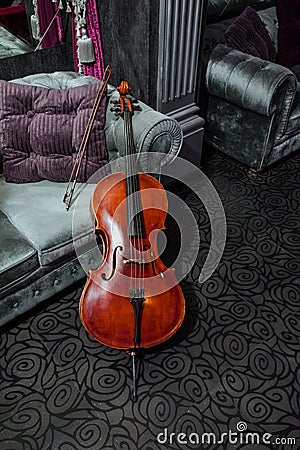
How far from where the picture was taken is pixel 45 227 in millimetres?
1753

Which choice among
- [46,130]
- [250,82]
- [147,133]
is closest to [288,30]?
[250,82]

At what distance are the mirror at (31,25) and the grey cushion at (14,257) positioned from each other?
87 centimetres

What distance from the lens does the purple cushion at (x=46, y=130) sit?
1.88 metres

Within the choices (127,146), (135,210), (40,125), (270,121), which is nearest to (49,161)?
(40,125)

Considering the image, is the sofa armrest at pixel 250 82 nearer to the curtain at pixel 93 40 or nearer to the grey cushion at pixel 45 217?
the curtain at pixel 93 40

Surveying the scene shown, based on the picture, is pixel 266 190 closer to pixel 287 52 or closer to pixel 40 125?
pixel 287 52

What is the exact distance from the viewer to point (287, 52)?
2.94 meters

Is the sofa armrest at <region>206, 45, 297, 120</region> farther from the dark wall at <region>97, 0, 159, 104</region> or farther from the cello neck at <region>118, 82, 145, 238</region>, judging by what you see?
the cello neck at <region>118, 82, 145, 238</region>

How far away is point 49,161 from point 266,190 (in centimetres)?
129

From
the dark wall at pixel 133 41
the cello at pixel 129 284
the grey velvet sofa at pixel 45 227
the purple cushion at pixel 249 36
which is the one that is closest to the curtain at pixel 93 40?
the dark wall at pixel 133 41

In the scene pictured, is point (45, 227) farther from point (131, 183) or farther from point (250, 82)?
point (250, 82)

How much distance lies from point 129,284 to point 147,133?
0.67m

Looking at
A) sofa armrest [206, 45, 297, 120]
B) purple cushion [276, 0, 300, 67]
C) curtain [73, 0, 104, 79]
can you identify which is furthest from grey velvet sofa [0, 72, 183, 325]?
Result: purple cushion [276, 0, 300, 67]

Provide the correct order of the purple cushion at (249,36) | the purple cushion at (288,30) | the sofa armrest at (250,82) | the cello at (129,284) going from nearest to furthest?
the cello at (129,284) → the sofa armrest at (250,82) → the purple cushion at (249,36) → the purple cushion at (288,30)
